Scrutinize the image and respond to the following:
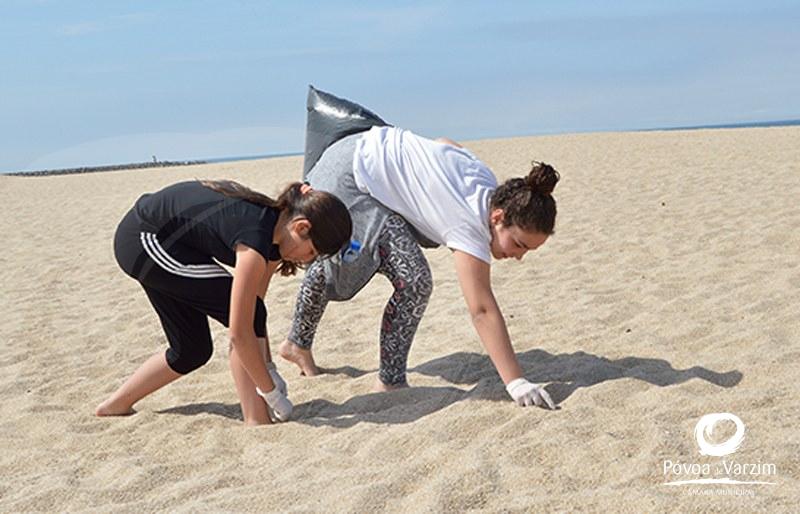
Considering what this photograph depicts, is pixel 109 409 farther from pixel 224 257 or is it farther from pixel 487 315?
pixel 487 315

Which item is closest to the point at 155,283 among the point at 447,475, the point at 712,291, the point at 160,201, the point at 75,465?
the point at 160,201

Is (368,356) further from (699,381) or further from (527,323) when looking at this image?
(699,381)

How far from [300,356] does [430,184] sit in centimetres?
121

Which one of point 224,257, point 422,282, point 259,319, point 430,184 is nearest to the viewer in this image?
point 224,257

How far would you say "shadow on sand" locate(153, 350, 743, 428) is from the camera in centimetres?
353

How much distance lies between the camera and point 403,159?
12.3 ft

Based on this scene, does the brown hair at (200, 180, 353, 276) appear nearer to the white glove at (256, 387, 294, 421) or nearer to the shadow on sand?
the white glove at (256, 387, 294, 421)

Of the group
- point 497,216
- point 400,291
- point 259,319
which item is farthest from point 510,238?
point 259,319

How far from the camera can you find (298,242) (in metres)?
3.28

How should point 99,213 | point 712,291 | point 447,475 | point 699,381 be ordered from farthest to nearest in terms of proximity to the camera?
point 99,213
point 712,291
point 699,381
point 447,475

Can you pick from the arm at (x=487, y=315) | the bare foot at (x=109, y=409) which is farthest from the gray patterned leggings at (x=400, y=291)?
the bare foot at (x=109, y=409)

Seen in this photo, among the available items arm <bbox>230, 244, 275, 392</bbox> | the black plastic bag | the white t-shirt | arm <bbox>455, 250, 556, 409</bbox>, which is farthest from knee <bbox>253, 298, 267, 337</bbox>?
the black plastic bag

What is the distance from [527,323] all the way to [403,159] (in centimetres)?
161

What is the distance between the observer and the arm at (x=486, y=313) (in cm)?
344
